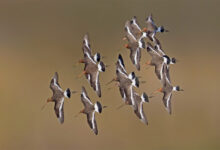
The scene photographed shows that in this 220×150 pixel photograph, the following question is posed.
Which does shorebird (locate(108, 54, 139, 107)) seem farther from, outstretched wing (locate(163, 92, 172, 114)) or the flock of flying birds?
outstretched wing (locate(163, 92, 172, 114))

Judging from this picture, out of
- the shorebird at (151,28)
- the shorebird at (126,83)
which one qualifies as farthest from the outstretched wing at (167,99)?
the shorebird at (151,28)

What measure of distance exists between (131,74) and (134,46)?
209 millimetres

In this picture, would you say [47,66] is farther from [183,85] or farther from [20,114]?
[183,85]

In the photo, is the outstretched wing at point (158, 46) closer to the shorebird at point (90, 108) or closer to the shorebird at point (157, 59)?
the shorebird at point (157, 59)

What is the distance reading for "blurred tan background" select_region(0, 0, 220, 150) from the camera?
113 inches

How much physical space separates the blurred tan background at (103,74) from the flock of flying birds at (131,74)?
6cm

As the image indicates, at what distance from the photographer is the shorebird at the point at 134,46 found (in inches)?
110

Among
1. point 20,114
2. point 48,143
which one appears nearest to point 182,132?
point 48,143

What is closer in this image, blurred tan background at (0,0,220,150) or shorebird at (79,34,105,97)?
shorebird at (79,34,105,97)

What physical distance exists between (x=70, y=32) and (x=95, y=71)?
360 mm

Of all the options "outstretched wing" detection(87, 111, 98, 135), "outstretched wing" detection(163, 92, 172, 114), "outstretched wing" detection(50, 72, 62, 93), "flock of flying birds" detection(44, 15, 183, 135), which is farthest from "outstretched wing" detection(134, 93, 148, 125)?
"outstretched wing" detection(50, 72, 62, 93)

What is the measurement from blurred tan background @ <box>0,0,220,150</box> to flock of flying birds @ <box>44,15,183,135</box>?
63 millimetres

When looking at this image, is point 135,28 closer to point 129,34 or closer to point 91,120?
point 129,34

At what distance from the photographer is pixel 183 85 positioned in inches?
115
